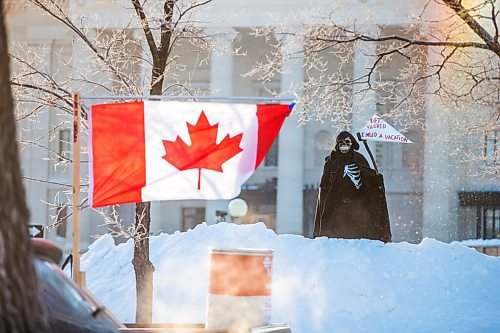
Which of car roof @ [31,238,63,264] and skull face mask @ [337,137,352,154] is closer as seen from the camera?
car roof @ [31,238,63,264]

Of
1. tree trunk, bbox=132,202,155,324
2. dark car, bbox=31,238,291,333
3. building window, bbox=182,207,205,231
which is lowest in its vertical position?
building window, bbox=182,207,205,231

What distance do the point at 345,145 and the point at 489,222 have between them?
62.5 ft

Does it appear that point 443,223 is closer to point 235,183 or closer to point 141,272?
point 141,272

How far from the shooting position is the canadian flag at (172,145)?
312 inches

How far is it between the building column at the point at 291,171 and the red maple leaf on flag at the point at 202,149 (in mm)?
26843

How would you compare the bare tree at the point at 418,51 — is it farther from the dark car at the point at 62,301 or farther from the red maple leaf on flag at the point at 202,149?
the dark car at the point at 62,301

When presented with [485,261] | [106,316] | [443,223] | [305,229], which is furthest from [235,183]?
[305,229]

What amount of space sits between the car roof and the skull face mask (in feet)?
40.4

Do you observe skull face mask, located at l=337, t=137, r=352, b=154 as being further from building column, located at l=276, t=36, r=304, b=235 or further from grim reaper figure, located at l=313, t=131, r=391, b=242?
building column, located at l=276, t=36, r=304, b=235

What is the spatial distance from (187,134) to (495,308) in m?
7.86

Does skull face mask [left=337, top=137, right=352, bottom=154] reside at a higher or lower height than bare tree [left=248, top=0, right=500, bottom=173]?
lower

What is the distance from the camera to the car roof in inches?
196

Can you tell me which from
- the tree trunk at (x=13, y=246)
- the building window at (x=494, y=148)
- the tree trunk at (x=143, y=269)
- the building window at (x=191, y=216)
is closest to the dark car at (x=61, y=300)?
the tree trunk at (x=13, y=246)

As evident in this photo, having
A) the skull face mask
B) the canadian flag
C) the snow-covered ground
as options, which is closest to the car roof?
the canadian flag
